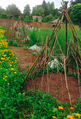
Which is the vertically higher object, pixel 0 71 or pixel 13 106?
pixel 0 71

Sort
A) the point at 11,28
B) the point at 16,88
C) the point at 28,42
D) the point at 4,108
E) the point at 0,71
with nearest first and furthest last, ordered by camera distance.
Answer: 1. the point at 4,108
2. the point at 16,88
3. the point at 0,71
4. the point at 28,42
5. the point at 11,28

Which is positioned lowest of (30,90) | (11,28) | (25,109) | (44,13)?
(25,109)

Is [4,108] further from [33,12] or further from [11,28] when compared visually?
[33,12]

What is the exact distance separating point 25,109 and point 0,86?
754 mm

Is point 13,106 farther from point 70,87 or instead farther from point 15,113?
point 70,87

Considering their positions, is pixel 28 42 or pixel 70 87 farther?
pixel 28 42

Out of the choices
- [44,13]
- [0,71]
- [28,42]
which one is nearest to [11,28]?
[28,42]

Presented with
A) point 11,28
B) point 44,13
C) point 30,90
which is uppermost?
point 44,13

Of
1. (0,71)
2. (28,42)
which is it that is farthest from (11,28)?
(0,71)

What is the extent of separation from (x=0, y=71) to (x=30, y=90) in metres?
0.95

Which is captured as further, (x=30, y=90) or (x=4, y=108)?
(x=30, y=90)

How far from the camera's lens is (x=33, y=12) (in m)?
73.3

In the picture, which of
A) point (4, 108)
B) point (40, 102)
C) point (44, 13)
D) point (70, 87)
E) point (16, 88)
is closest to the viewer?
point (4, 108)

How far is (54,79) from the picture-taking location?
3381mm
